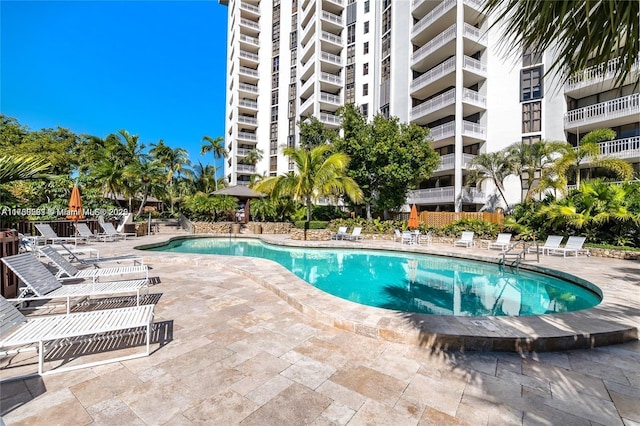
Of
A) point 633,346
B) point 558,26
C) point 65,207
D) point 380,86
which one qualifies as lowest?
point 633,346

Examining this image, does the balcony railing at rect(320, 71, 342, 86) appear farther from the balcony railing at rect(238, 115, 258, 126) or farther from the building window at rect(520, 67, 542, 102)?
the building window at rect(520, 67, 542, 102)

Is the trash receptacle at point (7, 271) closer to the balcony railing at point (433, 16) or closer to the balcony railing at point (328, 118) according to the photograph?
the balcony railing at point (433, 16)

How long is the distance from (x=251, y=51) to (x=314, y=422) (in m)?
47.4

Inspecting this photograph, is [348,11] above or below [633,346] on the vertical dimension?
above

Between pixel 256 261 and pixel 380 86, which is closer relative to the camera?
pixel 256 261

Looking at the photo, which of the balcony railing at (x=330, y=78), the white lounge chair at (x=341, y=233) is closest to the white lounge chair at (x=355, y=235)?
the white lounge chair at (x=341, y=233)

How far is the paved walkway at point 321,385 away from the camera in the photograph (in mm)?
2367

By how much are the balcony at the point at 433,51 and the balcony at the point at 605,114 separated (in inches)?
379

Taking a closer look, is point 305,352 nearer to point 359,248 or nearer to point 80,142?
point 359,248

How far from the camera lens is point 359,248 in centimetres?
1430

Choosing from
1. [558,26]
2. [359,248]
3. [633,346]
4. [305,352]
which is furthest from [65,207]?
[633,346]

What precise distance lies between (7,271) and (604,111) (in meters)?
27.3

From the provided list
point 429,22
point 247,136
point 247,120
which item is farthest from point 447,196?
point 247,120

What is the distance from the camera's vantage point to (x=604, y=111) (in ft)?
57.6
